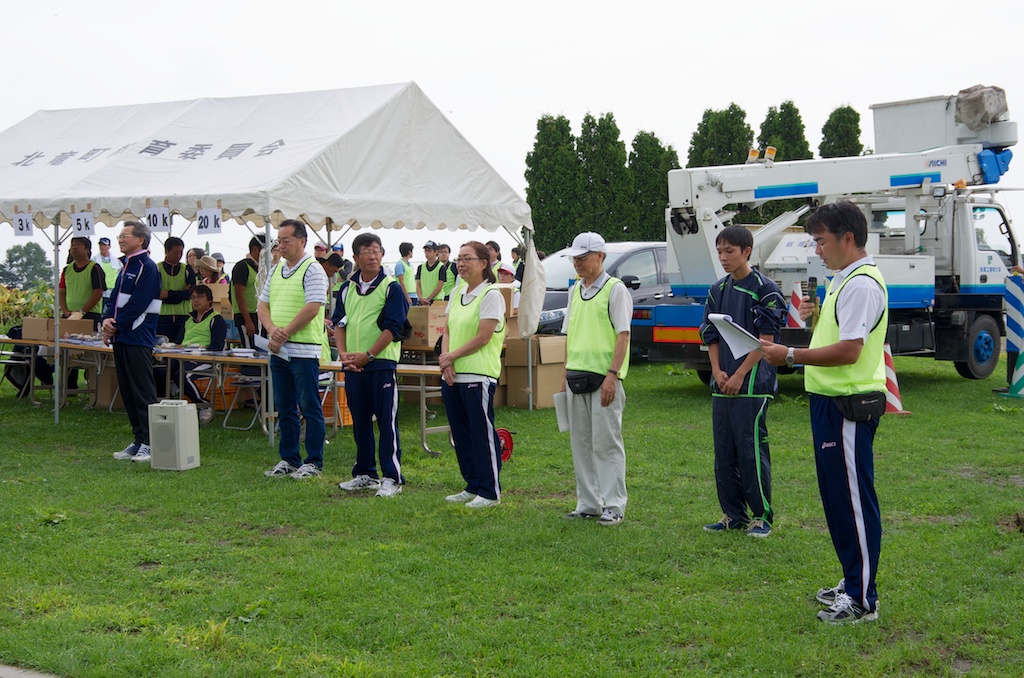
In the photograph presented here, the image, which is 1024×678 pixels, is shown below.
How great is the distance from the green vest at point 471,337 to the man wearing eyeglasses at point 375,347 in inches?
19.4

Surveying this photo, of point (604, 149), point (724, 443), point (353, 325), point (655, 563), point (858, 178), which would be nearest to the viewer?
point (655, 563)

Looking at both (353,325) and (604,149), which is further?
(604,149)

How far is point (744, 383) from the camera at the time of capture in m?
6.13

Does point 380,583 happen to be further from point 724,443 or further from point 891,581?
point 891,581

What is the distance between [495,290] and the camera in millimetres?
7137

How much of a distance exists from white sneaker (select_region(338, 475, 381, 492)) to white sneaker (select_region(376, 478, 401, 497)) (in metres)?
0.15

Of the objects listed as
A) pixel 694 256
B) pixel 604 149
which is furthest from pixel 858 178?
pixel 604 149

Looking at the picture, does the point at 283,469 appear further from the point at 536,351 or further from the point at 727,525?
the point at 536,351

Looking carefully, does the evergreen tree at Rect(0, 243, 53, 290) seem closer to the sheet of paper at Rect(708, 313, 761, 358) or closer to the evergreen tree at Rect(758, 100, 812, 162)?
the evergreen tree at Rect(758, 100, 812, 162)

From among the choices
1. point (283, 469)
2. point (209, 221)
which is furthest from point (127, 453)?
point (209, 221)

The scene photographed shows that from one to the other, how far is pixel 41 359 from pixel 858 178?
1067 centimetres

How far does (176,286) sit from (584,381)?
720 cm

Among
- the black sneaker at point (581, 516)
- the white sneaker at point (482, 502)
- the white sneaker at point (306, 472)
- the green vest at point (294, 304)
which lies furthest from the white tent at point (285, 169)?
the black sneaker at point (581, 516)

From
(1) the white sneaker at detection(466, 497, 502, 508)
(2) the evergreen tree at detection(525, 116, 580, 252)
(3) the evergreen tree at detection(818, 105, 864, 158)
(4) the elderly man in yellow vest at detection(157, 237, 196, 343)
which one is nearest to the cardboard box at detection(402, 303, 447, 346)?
(4) the elderly man in yellow vest at detection(157, 237, 196, 343)
